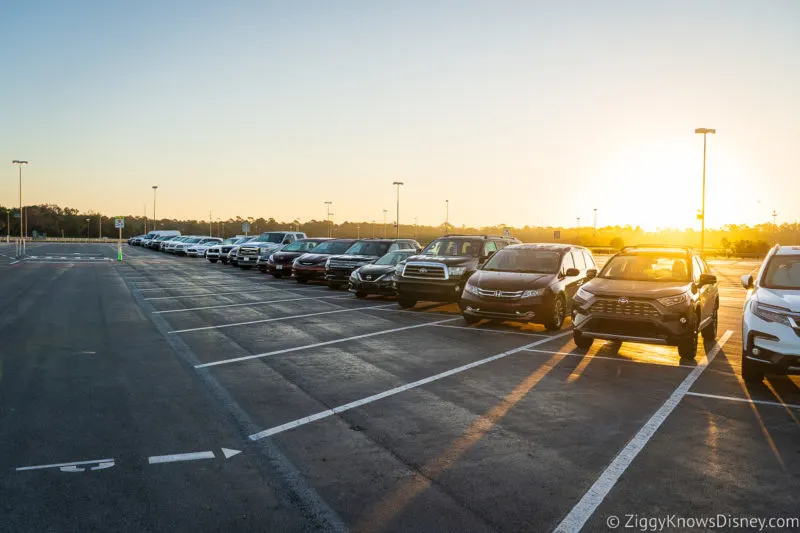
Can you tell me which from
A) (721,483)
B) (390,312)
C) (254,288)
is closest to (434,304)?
(390,312)

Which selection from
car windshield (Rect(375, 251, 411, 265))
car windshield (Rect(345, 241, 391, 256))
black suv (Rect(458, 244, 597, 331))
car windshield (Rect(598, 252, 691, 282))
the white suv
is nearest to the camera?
the white suv

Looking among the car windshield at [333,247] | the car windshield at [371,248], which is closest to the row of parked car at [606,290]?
the car windshield at [371,248]

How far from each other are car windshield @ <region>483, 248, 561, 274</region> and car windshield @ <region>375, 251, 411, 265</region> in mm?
5685

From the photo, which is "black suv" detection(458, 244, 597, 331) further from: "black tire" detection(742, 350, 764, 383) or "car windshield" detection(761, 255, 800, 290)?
"black tire" detection(742, 350, 764, 383)

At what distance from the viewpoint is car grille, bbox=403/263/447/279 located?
52.5 ft

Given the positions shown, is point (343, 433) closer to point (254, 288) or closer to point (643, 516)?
point (643, 516)

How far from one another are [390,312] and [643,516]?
12.1 meters

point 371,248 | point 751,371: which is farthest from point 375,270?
point 751,371

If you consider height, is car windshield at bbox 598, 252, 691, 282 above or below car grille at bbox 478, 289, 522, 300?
above

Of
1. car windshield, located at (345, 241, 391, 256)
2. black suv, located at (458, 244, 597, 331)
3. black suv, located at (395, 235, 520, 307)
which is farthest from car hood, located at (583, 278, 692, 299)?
car windshield, located at (345, 241, 391, 256)

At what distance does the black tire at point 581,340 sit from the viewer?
10.7m

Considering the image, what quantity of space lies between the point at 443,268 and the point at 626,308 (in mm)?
6420

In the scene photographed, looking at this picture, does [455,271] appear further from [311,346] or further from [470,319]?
[311,346]

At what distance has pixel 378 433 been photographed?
6023 mm
